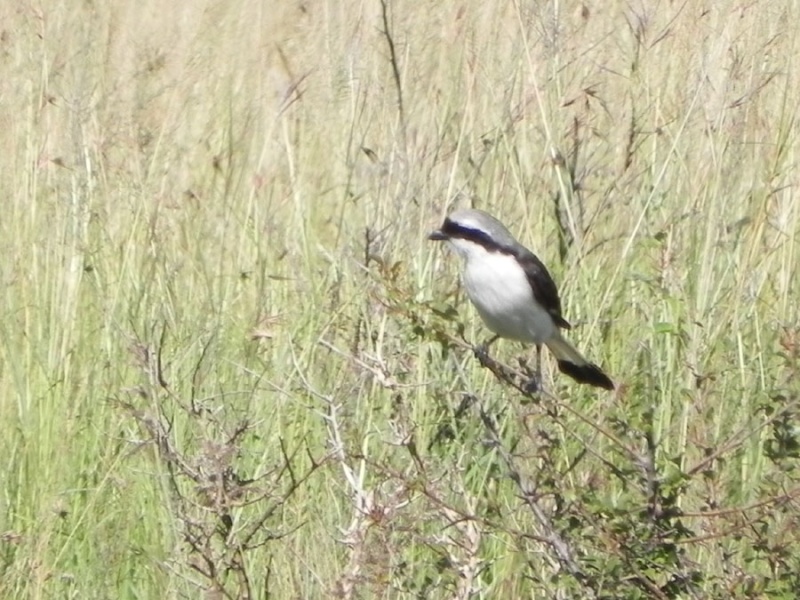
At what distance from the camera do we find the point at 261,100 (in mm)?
5020

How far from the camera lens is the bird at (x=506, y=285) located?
362cm

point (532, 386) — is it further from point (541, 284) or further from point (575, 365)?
point (541, 284)

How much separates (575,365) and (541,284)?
26 centimetres

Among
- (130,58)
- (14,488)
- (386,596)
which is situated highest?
(130,58)

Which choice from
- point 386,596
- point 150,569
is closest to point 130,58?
point 150,569

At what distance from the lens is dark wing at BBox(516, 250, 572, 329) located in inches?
146

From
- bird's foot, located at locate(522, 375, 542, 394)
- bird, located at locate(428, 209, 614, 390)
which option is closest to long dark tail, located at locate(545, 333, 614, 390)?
bird, located at locate(428, 209, 614, 390)

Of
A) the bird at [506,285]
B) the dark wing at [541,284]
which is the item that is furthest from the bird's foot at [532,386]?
the dark wing at [541,284]

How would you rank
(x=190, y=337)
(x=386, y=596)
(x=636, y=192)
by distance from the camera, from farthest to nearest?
(x=636, y=192)
(x=190, y=337)
(x=386, y=596)

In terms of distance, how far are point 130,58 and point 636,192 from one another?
170 centimetres

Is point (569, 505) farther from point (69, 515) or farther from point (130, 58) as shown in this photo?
point (130, 58)

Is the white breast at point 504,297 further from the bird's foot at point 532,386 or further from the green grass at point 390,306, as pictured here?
the bird's foot at point 532,386

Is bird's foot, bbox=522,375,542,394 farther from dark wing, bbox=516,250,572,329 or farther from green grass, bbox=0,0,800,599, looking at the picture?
dark wing, bbox=516,250,572,329

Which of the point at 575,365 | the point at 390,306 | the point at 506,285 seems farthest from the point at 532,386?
the point at 506,285
